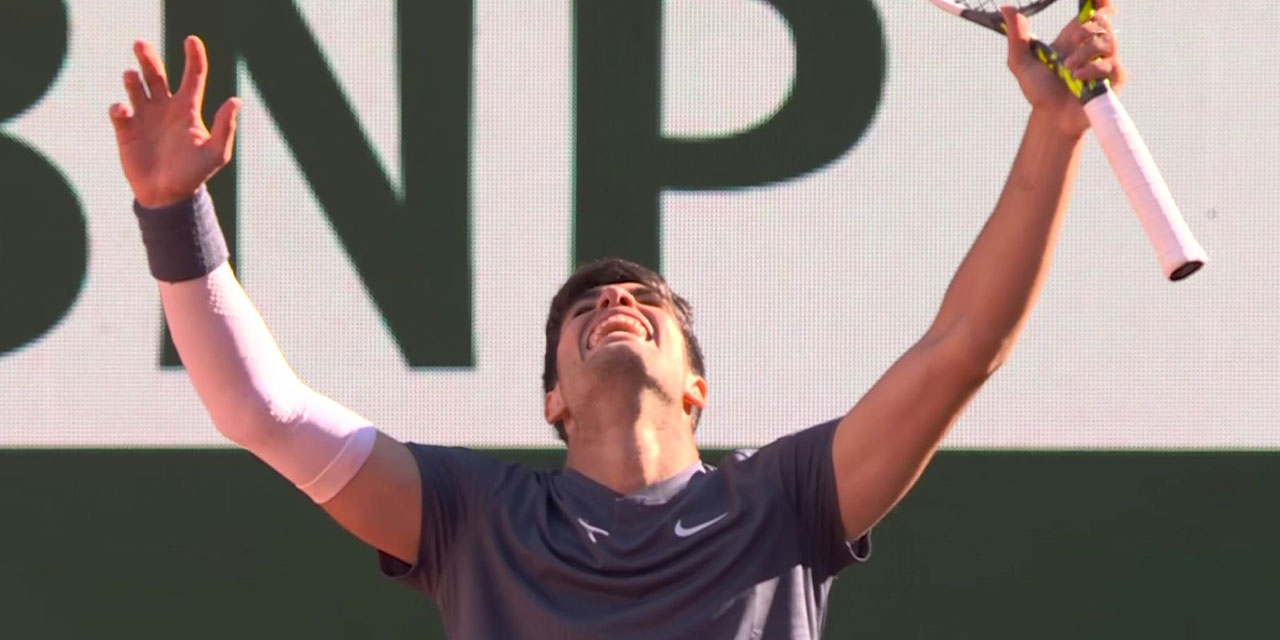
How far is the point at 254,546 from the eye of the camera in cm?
325

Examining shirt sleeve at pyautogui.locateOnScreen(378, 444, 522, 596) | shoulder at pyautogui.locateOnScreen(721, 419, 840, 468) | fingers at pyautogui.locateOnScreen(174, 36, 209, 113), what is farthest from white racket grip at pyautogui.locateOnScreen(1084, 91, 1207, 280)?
fingers at pyautogui.locateOnScreen(174, 36, 209, 113)

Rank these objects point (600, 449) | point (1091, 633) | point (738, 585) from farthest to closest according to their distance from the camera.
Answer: point (1091, 633) → point (600, 449) → point (738, 585)

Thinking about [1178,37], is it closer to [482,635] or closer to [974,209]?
[974,209]

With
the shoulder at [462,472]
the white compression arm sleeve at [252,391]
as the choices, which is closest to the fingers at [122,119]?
the white compression arm sleeve at [252,391]

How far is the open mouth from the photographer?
97.5 inches

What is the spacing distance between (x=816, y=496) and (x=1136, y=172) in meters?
0.54

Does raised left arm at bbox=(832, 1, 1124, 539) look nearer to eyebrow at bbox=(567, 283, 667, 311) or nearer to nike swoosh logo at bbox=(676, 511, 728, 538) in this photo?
nike swoosh logo at bbox=(676, 511, 728, 538)

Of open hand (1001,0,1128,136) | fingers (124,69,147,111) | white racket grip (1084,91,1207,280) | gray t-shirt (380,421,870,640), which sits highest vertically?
fingers (124,69,147,111)

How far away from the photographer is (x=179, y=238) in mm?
2123

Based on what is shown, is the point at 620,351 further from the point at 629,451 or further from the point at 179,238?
the point at 179,238

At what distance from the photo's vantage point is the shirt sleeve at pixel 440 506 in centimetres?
232

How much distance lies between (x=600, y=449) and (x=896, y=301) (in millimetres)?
Result: 969

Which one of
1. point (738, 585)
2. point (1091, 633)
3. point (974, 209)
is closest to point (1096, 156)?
point (974, 209)

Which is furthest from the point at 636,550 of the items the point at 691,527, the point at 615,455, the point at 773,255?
the point at 773,255
